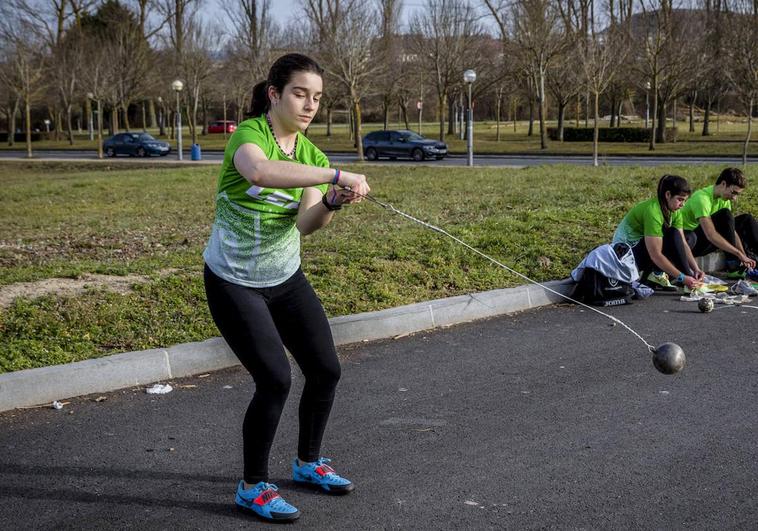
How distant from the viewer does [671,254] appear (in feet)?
30.0

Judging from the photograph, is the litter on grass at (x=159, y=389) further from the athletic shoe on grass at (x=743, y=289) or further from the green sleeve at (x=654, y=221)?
the athletic shoe on grass at (x=743, y=289)

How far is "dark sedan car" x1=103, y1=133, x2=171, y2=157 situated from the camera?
135ft

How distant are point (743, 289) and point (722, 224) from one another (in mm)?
1139

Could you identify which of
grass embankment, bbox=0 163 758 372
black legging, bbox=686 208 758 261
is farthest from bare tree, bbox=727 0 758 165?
black legging, bbox=686 208 758 261

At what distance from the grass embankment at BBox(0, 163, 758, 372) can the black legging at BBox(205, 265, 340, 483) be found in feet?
8.08

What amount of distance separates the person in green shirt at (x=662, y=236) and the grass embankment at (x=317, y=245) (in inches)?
31.6

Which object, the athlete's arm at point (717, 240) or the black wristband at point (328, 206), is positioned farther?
the athlete's arm at point (717, 240)

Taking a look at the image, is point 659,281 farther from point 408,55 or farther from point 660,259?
point 408,55

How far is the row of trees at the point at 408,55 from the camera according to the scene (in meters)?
37.7

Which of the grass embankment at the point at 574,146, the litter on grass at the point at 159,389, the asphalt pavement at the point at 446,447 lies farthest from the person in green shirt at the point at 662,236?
the grass embankment at the point at 574,146

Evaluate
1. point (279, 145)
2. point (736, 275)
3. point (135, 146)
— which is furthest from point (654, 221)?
point (135, 146)

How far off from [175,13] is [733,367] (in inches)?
2355

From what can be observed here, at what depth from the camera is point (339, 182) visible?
11.6 ft

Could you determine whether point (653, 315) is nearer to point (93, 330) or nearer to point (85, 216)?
point (93, 330)
